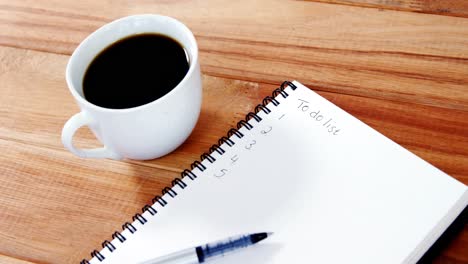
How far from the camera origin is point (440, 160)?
632 mm

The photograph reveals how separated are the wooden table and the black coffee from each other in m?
0.08

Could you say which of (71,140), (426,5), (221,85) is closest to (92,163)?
(71,140)

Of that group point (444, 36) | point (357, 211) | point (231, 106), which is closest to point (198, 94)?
point (231, 106)

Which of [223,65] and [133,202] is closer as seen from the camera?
[133,202]

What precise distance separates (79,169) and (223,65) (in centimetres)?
22

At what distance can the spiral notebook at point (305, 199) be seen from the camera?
22.1 inches

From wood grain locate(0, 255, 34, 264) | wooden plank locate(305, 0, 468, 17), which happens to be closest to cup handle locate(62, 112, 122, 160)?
wood grain locate(0, 255, 34, 264)

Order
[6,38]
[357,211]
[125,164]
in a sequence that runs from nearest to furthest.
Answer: [357,211]
[125,164]
[6,38]

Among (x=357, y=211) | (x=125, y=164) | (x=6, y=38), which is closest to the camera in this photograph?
(x=357, y=211)

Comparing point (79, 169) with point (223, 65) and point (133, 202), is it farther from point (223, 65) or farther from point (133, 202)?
point (223, 65)

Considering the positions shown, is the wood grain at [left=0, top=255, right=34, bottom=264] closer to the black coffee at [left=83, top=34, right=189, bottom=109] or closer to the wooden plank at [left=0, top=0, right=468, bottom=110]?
the black coffee at [left=83, top=34, right=189, bottom=109]

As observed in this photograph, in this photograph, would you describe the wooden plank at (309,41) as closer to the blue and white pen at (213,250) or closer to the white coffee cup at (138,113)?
the white coffee cup at (138,113)

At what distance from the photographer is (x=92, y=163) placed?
0.70 m

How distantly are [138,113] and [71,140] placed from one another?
9 cm
